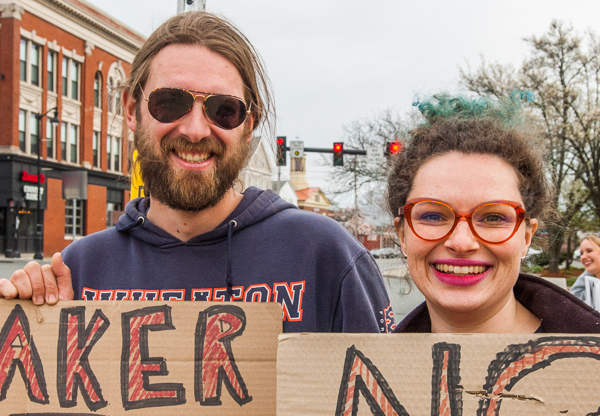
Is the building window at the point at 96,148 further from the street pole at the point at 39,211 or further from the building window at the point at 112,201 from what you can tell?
the street pole at the point at 39,211

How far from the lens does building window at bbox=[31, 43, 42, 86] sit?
24250mm

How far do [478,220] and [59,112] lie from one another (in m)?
27.4

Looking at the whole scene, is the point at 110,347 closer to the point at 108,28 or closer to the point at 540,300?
the point at 540,300

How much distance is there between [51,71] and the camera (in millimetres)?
25344

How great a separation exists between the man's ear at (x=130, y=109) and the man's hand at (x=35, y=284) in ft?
2.32

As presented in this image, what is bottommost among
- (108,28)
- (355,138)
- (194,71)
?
(194,71)

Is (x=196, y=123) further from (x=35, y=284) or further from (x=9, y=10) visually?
(x=9, y=10)

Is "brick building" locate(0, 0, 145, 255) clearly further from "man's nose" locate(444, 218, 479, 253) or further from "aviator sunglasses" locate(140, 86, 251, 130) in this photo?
"man's nose" locate(444, 218, 479, 253)

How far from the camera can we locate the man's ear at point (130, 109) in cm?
210

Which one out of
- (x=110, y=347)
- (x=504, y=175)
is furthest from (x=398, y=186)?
(x=110, y=347)

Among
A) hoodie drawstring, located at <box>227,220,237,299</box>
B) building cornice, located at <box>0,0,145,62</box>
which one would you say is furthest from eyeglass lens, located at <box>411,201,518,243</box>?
building cornice, located at <box>0,0,145,62</box>

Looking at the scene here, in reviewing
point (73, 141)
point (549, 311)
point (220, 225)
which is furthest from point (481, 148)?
point (73, 141)

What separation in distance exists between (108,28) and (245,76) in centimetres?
2947

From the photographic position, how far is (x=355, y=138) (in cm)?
2694
